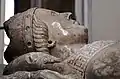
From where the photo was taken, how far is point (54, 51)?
1.17 metres

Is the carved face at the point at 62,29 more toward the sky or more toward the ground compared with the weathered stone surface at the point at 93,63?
more toward the sky

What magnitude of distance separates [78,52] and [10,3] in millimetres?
1267

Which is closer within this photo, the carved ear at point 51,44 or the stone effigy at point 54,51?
the stone effigy at point 54,51

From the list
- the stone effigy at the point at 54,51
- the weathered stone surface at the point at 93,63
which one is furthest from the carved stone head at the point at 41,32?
the weathered stone surface at the point at 93,63

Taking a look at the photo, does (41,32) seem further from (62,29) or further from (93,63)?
(93,63)

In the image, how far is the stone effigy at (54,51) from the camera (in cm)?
93

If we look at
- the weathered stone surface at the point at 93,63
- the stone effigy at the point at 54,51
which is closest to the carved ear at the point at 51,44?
the stone effigy at the point at 54,51

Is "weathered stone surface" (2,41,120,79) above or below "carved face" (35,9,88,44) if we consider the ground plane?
below

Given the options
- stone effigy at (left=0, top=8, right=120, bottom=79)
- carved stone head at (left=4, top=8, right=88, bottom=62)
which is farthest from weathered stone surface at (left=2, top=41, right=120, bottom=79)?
carved stone head at (left=4, top=8, right=88, bottom=62)

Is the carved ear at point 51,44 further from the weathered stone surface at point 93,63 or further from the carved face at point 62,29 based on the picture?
the weathered stone surface at point 93,63

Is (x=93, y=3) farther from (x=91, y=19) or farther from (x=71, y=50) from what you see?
(x=71, y=50)

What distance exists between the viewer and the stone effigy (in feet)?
3.05

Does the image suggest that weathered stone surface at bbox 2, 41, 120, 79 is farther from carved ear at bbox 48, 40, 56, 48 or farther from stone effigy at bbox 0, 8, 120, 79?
carved ear at bbox 48, 40, 56, 48

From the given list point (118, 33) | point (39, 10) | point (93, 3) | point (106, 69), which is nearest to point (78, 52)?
point (106, 69)
